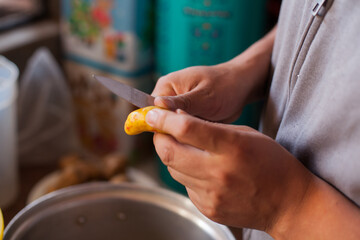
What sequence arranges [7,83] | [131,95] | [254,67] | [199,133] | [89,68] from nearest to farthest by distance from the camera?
[199,133] < [131,95] < [254,67] < [7,83] < [89,68]

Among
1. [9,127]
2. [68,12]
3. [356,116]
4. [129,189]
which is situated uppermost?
[356,116]

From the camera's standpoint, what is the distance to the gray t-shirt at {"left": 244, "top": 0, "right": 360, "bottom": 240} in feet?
1.43

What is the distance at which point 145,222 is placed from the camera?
653 mm

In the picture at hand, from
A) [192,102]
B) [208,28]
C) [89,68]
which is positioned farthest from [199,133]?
[89,68]

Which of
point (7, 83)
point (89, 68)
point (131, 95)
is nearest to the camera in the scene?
point (131, 95)

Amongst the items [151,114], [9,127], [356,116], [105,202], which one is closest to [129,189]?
[105,202]

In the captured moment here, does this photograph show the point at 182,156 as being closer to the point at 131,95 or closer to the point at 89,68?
the point at 131,95

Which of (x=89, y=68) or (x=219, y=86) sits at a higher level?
(x=219, y=86)

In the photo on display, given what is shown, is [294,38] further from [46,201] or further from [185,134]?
[46,201]

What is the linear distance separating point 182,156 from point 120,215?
233 millimetres

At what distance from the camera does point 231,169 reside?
0.44 meters

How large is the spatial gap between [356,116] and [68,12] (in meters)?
1.20

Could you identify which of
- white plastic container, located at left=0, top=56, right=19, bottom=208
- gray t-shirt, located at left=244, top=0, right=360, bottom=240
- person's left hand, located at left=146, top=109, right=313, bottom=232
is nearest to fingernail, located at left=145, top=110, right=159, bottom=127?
person's left hand, located at left=146, top=109, right=313, bottom=232

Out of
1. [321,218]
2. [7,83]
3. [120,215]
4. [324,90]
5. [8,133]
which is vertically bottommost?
[8,133]
